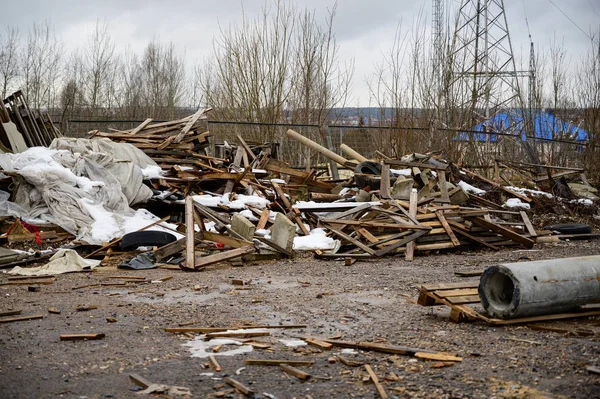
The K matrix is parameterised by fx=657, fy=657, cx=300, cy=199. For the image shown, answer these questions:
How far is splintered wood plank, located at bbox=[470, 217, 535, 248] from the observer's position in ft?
36.8

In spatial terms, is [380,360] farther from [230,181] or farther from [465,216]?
[230,181]

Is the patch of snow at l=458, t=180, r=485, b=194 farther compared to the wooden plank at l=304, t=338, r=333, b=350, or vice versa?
the patch of snow at l=458, t=180, r=485, b=194

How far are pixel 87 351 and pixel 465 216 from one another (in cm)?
791

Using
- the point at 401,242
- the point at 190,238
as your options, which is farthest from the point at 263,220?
the point at 401,242

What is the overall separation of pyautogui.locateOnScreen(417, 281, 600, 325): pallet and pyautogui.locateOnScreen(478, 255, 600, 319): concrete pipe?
5 cm

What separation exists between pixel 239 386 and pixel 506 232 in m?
8.32

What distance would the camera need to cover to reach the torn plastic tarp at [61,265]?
29.1ft

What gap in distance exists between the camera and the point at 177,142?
1522cm

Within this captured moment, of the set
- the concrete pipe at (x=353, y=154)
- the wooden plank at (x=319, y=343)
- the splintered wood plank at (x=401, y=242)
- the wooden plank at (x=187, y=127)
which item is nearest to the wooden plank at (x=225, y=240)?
the splintered wood plank at (x=401, y=242)

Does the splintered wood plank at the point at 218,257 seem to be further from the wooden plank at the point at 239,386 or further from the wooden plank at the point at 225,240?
the wooden plank at the point at 239,386

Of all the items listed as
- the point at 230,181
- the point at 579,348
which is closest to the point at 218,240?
the point at 230,181

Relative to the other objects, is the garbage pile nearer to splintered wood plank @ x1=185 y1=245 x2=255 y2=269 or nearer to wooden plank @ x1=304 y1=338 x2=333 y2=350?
splintered wood plank @ x1=185 y1=245 x2=255 y2=269

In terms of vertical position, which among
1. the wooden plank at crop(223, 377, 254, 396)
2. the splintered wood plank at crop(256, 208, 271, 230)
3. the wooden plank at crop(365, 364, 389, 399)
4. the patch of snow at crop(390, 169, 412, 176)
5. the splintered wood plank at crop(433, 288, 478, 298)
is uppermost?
the patch of snow at crop(390, 169, 412, 176)

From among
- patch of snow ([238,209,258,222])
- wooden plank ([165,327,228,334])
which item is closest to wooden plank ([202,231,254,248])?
patch of snow ([238,209,258,222])
